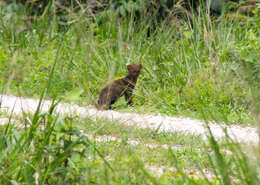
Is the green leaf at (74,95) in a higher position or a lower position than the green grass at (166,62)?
higher

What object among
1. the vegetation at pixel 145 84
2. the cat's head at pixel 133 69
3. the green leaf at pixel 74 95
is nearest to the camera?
the green leaf at pixel 74 95

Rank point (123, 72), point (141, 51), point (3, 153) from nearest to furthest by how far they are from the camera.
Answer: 1. point (3, 153)
2. point (123, 72)
3. point (141, 51)

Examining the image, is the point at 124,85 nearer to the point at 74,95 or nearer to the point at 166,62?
the point at 166,62

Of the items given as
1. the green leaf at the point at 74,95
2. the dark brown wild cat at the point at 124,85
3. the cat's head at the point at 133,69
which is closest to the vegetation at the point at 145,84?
the green leaf at the point at 74,95

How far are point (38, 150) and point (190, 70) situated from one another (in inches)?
203

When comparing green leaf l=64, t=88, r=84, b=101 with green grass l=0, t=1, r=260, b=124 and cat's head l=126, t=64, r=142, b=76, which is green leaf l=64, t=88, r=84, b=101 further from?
cat's head l=126, t=64, r=142, b=76

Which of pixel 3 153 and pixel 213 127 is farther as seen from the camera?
pixel 213 127

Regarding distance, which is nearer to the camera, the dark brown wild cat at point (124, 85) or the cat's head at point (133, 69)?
the dark brown wild cat at point (124, 85)

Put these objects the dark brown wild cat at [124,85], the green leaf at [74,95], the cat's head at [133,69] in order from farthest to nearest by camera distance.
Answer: the cat's head at [133,69], the dark brown wild cat at [124,85], the green leaf at [74,95]

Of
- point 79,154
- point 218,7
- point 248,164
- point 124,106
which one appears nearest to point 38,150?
point 79,154

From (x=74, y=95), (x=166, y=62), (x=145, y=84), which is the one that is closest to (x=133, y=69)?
(x=145, y=84)

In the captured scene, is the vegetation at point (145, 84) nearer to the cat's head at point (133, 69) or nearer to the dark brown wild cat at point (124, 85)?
the dark brown wild cat at point (124, 85)

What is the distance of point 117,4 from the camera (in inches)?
402

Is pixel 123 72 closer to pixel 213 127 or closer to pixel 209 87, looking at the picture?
pixel 209 87
